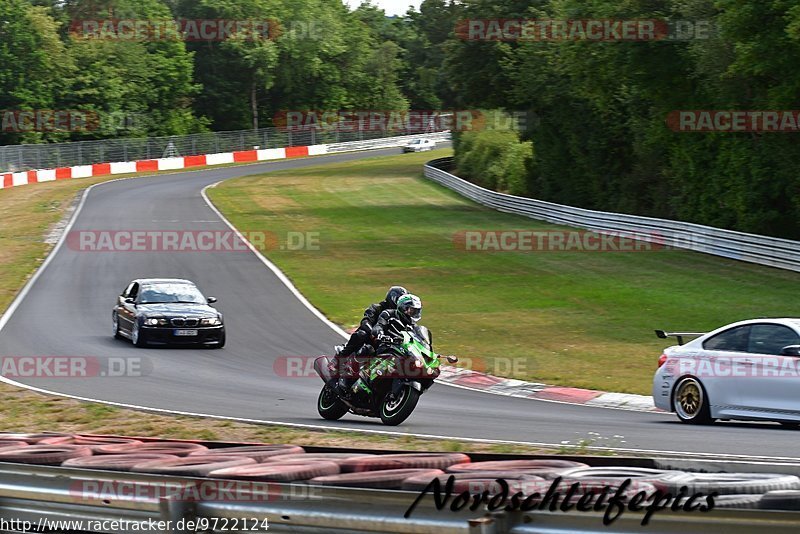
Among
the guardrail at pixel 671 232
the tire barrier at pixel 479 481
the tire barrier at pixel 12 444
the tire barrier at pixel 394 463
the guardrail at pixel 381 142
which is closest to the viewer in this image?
the tire barrier at pixel 479 481

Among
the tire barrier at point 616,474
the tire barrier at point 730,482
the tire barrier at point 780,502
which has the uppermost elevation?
the tire barrier at point 780,502

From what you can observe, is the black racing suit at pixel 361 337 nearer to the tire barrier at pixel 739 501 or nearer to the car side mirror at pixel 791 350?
the car side mirror at pixel 791 350

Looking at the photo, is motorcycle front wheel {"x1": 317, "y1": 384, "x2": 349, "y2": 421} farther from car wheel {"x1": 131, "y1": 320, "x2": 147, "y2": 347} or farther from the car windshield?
the car windshield

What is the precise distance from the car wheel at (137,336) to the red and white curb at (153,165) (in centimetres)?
Answer: 4342

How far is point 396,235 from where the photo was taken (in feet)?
147

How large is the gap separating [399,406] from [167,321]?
10.2m

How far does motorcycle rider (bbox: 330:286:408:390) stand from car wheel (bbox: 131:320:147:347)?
9.62 m

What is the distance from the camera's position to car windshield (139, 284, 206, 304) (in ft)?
80.8

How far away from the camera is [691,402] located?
14.7 metres

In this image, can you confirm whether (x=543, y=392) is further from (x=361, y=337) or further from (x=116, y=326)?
(x=116, y=326)

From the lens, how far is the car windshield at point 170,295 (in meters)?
24.6

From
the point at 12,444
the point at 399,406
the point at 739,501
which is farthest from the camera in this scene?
the point at 399,406

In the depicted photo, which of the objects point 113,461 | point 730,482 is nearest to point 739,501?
point 730,482

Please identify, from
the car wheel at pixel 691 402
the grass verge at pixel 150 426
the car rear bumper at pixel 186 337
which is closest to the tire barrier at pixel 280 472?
the grass verge at pixel 150 426
